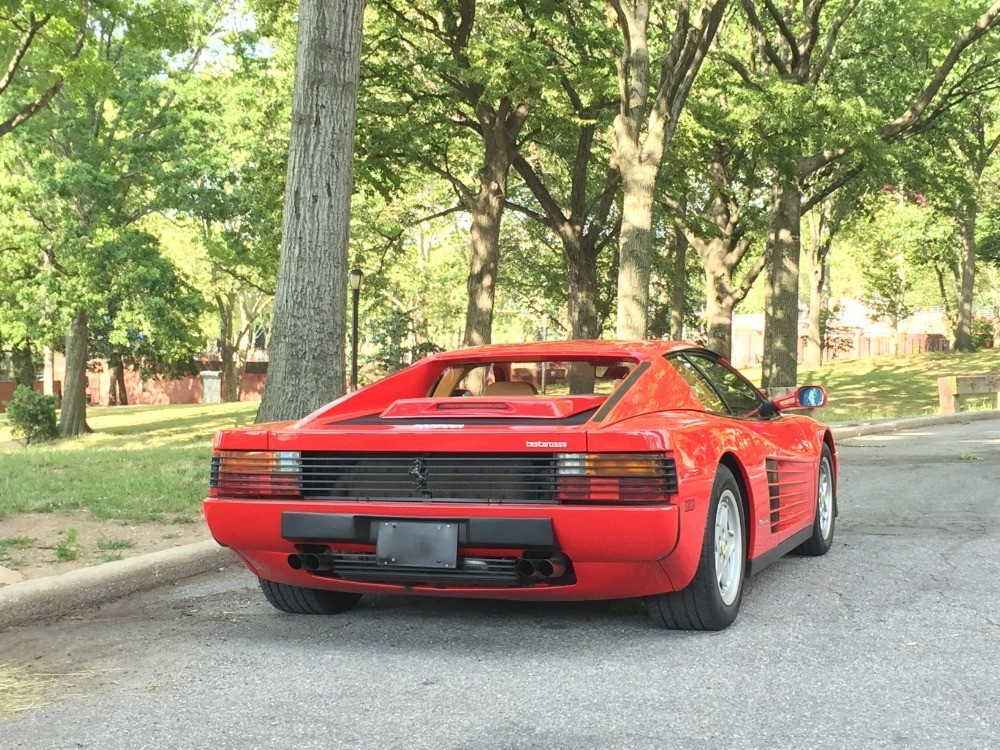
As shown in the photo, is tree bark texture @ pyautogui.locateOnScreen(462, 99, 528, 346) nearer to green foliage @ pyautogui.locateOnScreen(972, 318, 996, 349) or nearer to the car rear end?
the car rear end

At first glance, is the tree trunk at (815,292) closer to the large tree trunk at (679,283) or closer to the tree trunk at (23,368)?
the large tree trunk at (679,283)

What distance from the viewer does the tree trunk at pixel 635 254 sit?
1565 centimetres

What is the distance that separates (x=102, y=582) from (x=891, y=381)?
1276 inches

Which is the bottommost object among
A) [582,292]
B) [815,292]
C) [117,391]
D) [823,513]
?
[117,391]

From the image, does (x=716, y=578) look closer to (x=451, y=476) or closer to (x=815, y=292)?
(x=451, y=476)

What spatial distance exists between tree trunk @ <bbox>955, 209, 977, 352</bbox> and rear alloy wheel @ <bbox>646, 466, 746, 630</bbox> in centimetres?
3856

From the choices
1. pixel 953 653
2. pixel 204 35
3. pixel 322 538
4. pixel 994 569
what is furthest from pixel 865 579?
pixel 204 35

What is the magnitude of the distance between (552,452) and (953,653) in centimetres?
183

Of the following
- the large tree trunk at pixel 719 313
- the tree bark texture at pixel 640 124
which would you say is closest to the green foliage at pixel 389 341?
the large tree trunk at pixel 719 313

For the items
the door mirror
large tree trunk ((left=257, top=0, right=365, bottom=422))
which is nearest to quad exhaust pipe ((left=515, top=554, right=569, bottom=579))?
the door mirror

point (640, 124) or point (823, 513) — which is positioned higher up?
point (640, 124)

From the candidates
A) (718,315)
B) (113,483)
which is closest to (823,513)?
(113,483)

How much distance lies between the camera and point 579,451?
444 centimetres

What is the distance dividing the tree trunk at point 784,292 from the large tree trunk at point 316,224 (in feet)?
48.8
